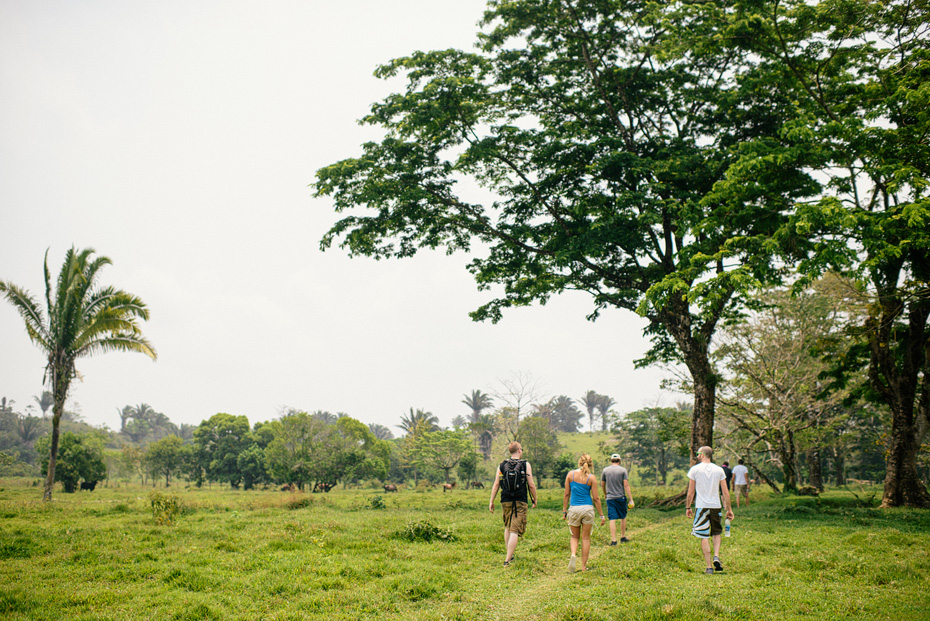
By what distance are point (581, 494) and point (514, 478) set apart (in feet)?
3.95

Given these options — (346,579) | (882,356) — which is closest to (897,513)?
(882,356)

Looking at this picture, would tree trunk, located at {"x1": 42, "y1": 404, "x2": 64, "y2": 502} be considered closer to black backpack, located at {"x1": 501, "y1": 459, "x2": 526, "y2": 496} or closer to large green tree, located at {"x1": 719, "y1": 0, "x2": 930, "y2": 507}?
black backpack, located at {"x1": 501, "y1": 459, "x2": 526, "y2": 496}

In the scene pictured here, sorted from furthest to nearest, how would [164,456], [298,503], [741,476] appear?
[164,456], [298,503], [741,476]

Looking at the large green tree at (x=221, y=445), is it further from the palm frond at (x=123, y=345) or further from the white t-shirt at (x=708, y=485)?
the white t-shirt at (x=708, y=485)

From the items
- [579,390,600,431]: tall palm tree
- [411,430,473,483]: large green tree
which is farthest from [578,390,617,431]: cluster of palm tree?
[411,430,473,483]: large green tree

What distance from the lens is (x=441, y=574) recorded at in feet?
29.0

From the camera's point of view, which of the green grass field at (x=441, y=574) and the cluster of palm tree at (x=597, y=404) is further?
the cluster of palm tree at (x=597, y=404)

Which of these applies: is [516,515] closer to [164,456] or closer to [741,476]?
[741,476]

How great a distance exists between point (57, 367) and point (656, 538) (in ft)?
77.3

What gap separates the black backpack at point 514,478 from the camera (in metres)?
9.42

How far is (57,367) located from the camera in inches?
851

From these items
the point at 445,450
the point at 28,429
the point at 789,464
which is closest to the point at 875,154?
the point at 789,464

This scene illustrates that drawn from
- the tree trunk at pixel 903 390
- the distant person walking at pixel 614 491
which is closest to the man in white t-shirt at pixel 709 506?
the distant person walking at pixel 614 491

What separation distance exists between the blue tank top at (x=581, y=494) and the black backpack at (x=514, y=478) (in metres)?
0.90
